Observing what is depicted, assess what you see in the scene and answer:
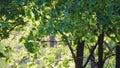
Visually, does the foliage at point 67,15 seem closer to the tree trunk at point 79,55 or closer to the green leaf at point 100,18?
the green leaf at point 100,18

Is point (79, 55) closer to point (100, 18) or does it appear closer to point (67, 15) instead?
point (100, 18)

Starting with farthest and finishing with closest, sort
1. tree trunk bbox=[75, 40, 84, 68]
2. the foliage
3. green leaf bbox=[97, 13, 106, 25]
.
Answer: tree trunk bbox=[75, 40, 84, 68], green leaf bbox=[97, 13, 106, 25], the foliage

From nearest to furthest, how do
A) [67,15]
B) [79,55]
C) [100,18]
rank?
[67,15], [100,18], [79,55]

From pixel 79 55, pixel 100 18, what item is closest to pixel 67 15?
pixel 100 18

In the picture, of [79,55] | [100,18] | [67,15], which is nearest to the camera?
[67,15]

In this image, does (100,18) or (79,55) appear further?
(79,55)

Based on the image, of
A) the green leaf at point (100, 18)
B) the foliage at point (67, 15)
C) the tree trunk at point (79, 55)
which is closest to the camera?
the foliage at point (67, 15)

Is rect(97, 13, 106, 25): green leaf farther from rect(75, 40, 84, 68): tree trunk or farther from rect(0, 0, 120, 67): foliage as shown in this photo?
rect(75, 40, 84, 68): tree trunk

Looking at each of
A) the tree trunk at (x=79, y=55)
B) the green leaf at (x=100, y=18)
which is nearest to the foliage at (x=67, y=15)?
the green leaf at (x=100, y=18)

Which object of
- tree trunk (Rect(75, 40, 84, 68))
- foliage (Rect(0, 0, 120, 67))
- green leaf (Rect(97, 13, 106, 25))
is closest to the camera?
foliage (Rect(0, 0, 120, 67))

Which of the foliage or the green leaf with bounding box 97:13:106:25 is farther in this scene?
the green leaf with bounding box 97:13:106:25

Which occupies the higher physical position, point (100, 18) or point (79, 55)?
point (100, 18)

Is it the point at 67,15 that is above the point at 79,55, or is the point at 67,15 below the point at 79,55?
above

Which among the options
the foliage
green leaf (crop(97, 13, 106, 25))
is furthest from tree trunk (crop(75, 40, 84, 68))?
green leaf (crop(97, 13, 106, 25))
